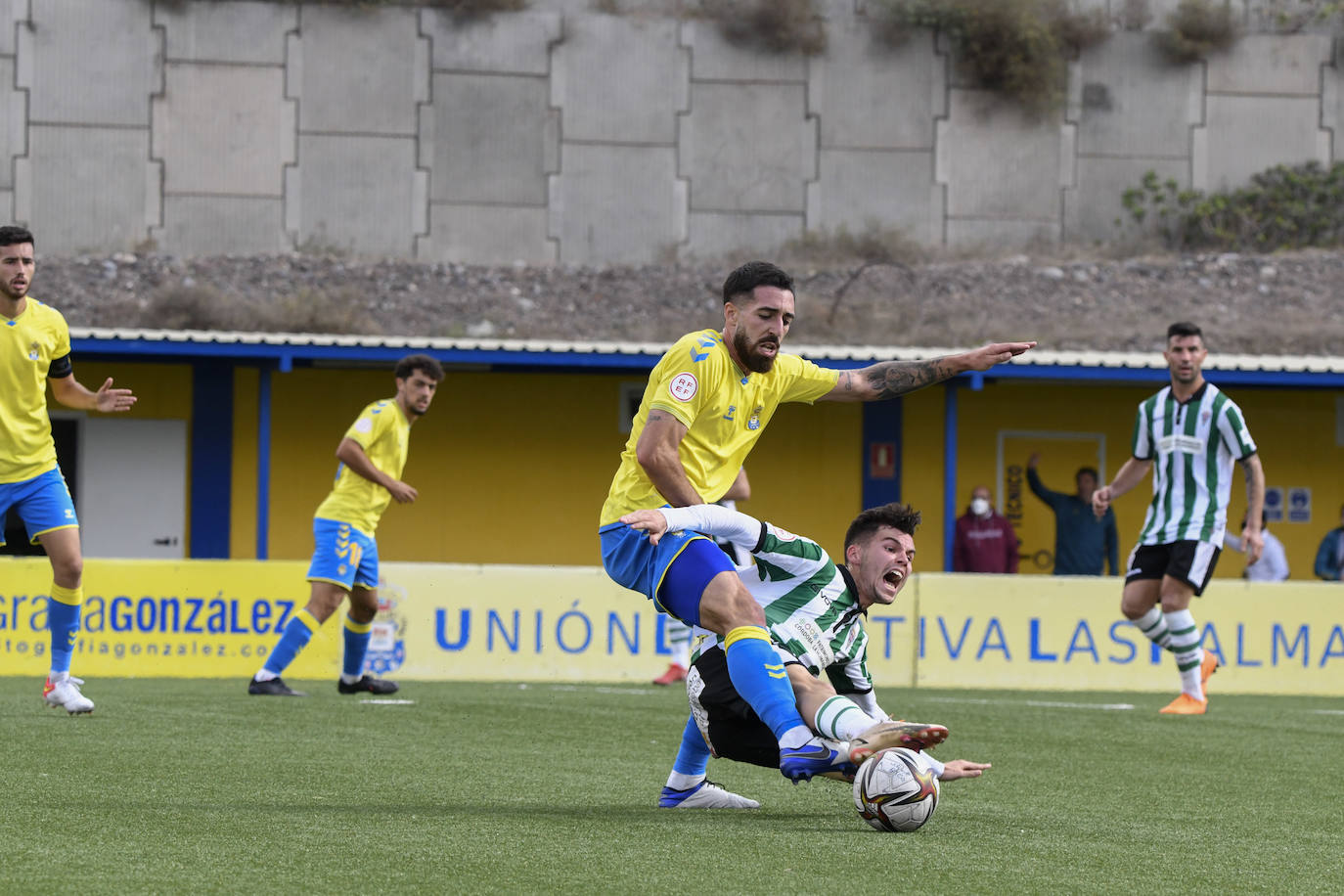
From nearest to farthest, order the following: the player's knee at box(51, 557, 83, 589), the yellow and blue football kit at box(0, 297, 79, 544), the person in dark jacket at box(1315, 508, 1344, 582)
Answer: the yellow and blue football kit at box(0, 297, 79, 544) → the player's knee at box(51, 557, 83, 589) → the person in dark jacket at box(1315, 508, 1344, 582)

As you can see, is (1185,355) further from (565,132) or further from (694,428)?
(565,132)

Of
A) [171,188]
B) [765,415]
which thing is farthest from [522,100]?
[765,415]

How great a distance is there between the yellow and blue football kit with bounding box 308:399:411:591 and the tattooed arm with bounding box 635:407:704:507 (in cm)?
515

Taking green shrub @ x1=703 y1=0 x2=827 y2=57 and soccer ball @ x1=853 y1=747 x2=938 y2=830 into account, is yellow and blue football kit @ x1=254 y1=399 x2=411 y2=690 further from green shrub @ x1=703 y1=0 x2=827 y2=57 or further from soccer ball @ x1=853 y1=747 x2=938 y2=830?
green shrub @ x1=703 y1=0 x2=827 y2=57

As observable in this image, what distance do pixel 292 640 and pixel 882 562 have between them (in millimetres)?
6018

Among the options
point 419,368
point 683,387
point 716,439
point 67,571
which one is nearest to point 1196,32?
point 419,368

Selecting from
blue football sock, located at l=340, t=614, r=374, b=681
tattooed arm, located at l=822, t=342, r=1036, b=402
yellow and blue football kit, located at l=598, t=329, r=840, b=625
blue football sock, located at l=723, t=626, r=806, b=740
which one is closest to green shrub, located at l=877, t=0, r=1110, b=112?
blue football sock, located at l=340, t=614, r=374, b=681

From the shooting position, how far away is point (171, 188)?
29703mm

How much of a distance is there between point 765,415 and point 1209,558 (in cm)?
522

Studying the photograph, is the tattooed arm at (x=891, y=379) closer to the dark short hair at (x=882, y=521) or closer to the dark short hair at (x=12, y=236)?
the dark short hair at (x=882, y=521)

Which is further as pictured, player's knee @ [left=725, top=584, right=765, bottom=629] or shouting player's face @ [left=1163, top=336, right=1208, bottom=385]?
shouting player's face @ [left=1163, top=336, right=1208, bottom=385]

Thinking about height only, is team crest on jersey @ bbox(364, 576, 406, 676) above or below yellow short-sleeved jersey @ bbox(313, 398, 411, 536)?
below

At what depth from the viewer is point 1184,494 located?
34.8 ft

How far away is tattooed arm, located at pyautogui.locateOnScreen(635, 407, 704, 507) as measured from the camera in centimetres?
563
